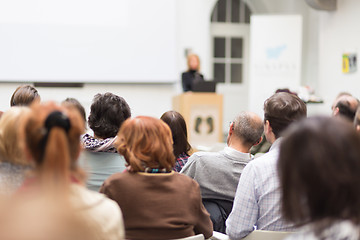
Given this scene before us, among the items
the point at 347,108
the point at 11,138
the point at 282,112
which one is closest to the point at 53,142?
the point at 11,138

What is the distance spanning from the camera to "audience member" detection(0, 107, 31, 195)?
1756 mm

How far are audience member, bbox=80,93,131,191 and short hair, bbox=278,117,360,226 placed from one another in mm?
1728

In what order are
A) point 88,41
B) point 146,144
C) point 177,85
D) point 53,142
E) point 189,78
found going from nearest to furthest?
point 53,142 → point 146,144 → point 189,78 → point 88,41 → point 177,85

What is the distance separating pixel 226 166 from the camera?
287 centimetres

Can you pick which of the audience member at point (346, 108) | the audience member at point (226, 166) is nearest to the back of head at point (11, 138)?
the audience member at point (226, 166)

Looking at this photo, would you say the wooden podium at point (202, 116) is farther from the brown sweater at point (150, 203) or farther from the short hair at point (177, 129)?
the brown sweater at point (150, 203)

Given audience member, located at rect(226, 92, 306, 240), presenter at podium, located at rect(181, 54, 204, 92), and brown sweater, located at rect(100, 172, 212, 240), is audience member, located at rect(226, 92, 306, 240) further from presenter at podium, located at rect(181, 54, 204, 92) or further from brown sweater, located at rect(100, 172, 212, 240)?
presenter at podium, located at rect(181, 54, 204, 92)

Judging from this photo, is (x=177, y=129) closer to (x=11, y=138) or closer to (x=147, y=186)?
(x=147, y=186)

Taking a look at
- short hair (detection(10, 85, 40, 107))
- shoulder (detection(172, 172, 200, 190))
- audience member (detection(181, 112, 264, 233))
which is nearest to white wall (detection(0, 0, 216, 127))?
short hair (detection(10, 85, 40, 107))

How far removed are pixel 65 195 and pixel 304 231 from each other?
0.63 m

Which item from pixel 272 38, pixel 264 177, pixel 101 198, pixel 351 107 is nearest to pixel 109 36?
pixel 272 38

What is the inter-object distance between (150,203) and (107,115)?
1093 millimetres

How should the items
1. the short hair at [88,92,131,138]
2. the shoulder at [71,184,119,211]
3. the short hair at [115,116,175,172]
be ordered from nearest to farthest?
the shoulder at [71,184,119,211], the short hair at [115,116,175,172], the short hair at [88,92,131,138]

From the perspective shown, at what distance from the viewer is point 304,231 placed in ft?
4.41
